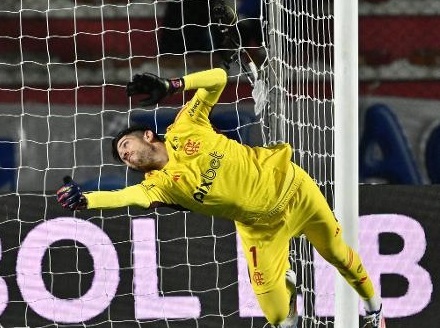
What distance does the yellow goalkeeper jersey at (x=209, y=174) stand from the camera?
12.6 ft

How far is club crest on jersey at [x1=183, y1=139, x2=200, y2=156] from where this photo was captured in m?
3.87

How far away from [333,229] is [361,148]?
3.72ft

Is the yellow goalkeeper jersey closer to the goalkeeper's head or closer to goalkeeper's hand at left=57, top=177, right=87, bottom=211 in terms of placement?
the goalkeeper's head

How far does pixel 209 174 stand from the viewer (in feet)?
12.7

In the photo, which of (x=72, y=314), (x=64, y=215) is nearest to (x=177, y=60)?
(x=64, y=215)

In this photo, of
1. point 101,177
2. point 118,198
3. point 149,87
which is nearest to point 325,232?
point 118,198

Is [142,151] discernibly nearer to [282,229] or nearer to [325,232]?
[282,229]

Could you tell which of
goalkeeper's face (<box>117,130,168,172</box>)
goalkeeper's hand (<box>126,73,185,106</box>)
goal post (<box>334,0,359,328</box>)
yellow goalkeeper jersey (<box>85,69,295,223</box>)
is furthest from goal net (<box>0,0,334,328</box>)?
goalkeeper's hand (<box>126,73,185,106</box>)

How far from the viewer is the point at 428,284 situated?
511 cm

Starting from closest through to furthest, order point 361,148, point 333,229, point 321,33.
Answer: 1. point 333,229
2. point 321,33
3. point 361,148

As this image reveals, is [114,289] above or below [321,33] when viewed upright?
below

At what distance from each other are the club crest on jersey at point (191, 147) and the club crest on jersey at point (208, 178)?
5 centimetres

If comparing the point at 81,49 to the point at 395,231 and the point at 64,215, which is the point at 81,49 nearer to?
the point at 64,215

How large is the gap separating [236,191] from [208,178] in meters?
0.11
